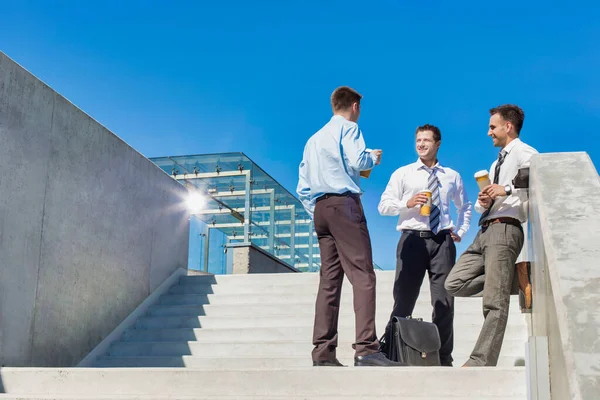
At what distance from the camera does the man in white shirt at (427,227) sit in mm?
5141

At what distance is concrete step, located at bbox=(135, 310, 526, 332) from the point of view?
6.51 m

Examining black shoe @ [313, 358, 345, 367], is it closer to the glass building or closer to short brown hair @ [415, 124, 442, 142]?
short brown hair @ [415, 124, 442, 142]

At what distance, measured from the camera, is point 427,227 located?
523 centimetres

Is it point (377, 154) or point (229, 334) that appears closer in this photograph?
point (377, 154)

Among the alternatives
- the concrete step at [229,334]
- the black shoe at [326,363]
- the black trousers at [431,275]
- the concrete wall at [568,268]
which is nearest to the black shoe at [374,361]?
the black shoe at [326,363]

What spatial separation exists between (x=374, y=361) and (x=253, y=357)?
1908 mm

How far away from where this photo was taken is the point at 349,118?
16.2 feet

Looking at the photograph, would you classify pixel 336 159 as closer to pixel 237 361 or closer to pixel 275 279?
pixel 237 361

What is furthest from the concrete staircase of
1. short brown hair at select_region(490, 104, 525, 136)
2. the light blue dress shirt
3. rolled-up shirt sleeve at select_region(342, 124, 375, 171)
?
short brown hair at select_region(490, 104, 525, 136)

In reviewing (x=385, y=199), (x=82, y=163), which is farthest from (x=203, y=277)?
(x=385, y=199)

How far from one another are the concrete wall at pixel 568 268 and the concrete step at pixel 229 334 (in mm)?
2999

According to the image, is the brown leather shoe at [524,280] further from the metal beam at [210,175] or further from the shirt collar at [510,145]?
the metal beam at [210,175]

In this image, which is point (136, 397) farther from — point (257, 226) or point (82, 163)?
point (257, 226)

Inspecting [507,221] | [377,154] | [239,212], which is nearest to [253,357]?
[377,154]
